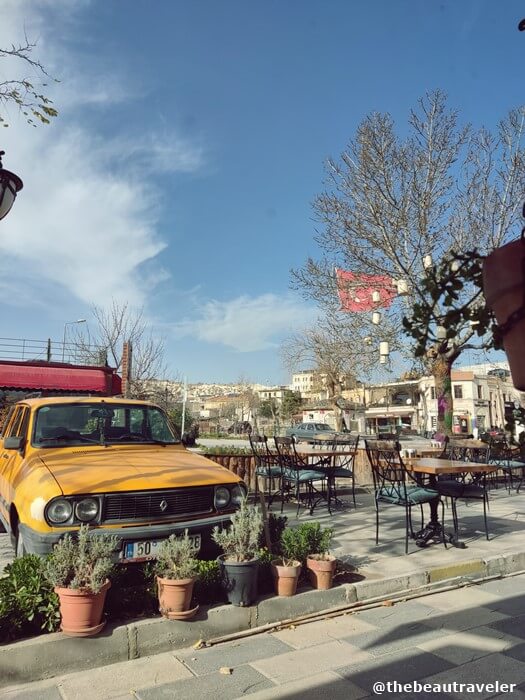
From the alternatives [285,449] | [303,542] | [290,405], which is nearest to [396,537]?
[303,542]

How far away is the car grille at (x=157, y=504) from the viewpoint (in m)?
4.01

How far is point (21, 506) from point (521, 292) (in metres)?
4.12

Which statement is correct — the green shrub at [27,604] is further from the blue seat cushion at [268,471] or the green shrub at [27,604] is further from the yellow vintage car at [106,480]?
the blue seat cushion at [268,471]

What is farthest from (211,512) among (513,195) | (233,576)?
(513,195)

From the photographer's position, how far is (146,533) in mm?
4016

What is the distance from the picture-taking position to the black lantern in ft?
15.9

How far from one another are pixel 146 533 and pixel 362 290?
1339cm

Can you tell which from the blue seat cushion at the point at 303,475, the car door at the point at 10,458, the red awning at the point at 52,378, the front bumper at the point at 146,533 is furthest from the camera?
the red awning at the point at 52,378

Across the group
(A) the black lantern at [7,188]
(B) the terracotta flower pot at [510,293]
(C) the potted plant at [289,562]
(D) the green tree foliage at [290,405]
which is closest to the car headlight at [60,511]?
(C) the potted plant at [289,562]

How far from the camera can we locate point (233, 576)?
4.02 m

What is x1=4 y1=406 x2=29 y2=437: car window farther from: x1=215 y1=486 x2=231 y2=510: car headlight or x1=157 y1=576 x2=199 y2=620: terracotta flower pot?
x1=157 y1=576 x2=199 y2=620: terracotta flower pot

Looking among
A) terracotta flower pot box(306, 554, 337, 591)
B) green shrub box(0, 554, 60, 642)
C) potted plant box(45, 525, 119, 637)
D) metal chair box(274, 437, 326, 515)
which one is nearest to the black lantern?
potted plant box(45, 525, 119, 637)

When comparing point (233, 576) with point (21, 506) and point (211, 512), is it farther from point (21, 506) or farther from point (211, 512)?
point (21, 506)

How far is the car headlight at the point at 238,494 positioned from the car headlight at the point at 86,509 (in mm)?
1251
